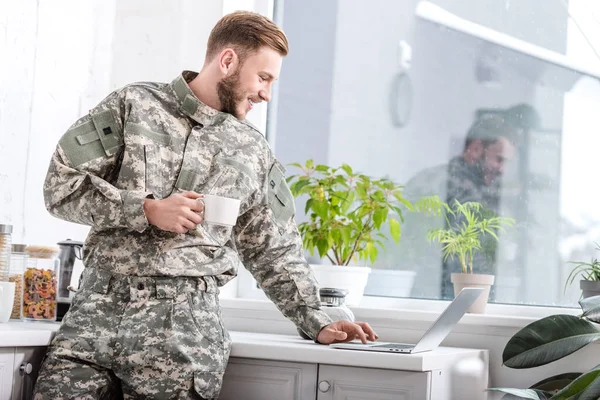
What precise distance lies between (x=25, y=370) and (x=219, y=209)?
596mm

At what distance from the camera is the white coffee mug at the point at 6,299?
2158mm

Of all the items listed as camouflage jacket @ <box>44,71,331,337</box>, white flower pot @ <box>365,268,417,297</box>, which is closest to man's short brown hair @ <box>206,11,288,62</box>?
camouflage jacket @ <box>44,71,331,337</box>

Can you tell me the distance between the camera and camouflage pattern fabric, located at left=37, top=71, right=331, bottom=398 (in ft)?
6.32

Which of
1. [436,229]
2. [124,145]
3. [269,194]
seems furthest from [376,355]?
Answer: [436,229]

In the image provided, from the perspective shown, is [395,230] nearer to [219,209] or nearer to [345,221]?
[345,221]

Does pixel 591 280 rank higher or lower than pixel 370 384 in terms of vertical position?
higher

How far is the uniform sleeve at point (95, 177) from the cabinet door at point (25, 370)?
12.7 inches

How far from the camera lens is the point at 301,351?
6.66 ft

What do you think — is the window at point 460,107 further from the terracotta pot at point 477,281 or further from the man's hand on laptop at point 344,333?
the man's hand on laptop at point 344,333

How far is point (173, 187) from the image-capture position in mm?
2049

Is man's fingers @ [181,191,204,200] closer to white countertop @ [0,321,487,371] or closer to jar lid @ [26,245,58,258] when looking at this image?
white countertop @ [0,321,487,371]

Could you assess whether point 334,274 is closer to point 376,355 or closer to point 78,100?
point 376,355

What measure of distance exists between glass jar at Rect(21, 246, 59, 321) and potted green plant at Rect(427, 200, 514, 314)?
1.20 meters

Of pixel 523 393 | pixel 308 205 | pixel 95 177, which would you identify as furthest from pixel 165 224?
pixel 308 205
